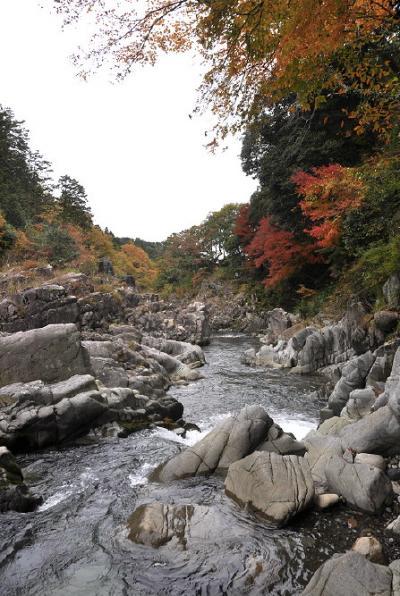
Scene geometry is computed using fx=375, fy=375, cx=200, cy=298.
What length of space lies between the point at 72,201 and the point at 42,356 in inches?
1501

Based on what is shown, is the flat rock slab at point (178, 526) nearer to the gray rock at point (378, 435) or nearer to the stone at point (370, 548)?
the stone at point (370, 548)

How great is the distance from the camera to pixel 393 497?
5977 mm

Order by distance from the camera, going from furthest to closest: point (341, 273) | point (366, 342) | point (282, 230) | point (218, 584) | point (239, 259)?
1. point (239, 259)
2. point (282, 230)
3. point (341, 273)
4. point (366, 342)
5. point (218, 584)

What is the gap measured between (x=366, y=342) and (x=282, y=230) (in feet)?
48.9

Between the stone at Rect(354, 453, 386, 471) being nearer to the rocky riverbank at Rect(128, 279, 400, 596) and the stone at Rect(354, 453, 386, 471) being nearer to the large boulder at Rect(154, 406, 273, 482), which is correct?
the rocky riverbank at Rect(128, 279, 400, 596)

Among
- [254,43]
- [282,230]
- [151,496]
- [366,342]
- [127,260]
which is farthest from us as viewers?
[127,260]

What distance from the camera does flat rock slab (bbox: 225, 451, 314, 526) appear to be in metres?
5.91

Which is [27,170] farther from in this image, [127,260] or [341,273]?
[341,273]

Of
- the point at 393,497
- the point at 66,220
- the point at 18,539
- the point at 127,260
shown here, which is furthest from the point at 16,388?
the point at 127,260

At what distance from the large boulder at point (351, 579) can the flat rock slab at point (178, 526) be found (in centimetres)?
167

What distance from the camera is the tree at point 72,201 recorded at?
45.9 meters

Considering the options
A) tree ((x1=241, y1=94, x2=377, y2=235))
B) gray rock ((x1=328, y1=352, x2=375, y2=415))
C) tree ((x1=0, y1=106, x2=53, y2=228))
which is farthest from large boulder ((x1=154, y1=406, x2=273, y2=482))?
tree ((x1=0, y1=106, x2=53, y2=228))

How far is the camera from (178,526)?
567 cm

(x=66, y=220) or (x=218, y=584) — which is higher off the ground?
(x=66, y=220)
